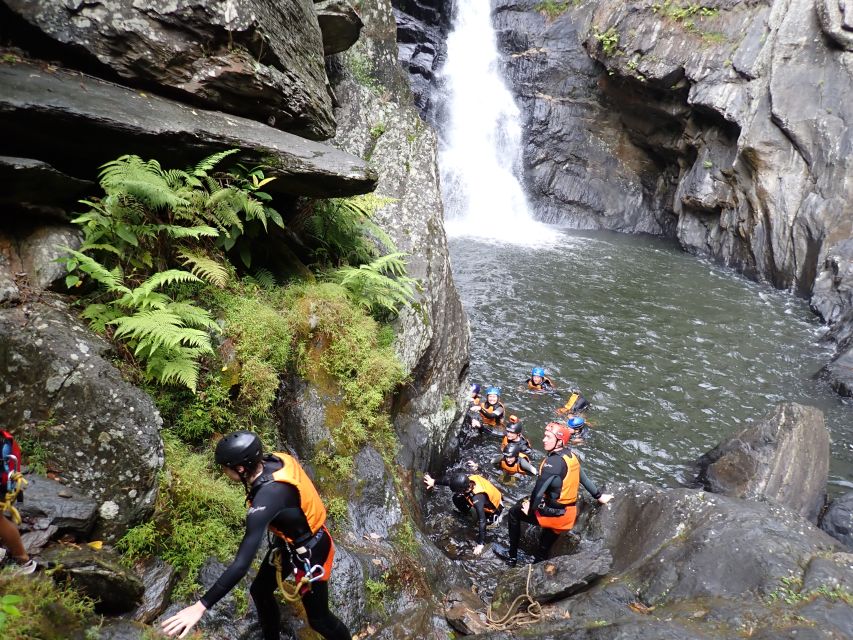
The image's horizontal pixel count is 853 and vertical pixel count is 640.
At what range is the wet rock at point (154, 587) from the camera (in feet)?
12.2

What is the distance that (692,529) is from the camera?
5.83 meters

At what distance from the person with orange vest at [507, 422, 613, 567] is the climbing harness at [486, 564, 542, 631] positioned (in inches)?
49.7

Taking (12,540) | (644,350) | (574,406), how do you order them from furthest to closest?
(644,350)
(574,406)
(12,540)

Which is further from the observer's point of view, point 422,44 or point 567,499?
point 422,44

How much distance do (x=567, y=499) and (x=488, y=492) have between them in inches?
54.6

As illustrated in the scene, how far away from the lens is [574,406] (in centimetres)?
1130

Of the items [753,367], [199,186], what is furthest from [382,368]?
[753,367]

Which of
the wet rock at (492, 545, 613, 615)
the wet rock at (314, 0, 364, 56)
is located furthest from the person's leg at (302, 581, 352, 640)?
the wet rock at (314, 0, 364, 56)

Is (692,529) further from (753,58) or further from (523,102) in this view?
(523,102)

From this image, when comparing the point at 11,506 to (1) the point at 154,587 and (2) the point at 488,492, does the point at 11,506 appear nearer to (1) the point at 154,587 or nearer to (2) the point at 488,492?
(1) the point at 154,587

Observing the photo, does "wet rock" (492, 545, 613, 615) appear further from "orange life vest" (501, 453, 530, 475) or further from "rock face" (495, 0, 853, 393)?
"rock face" (495, 0, 853, 393)

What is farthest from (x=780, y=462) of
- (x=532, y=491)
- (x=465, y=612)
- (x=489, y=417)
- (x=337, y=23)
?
(x=337, y=23)

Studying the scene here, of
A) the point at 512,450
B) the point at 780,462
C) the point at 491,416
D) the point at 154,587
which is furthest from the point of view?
the point at 491,416

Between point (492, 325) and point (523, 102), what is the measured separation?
929 inches
